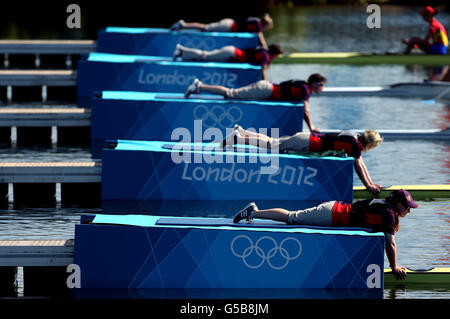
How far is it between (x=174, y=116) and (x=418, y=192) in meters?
5.03

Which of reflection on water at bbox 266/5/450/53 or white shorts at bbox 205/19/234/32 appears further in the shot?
reflection on water at bbox 266/5/450/53

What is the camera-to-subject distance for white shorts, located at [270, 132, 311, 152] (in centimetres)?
1526

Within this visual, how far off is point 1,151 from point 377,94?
9697mm

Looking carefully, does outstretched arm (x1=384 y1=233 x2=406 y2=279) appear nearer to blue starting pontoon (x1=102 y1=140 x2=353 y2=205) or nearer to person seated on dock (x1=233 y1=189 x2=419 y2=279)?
person seated on dock (x1=233 y1=189 x2=419 y2=279)

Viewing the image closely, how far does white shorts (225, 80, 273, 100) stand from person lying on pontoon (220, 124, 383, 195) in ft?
11.3

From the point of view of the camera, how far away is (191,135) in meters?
18.5

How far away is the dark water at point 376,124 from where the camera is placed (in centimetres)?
1314

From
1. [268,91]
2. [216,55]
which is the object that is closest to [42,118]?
[268,91]

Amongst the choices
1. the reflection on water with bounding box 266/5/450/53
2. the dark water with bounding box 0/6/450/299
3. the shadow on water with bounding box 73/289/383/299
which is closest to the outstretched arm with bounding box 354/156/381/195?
the dark water with bounding box 0/6/450/299

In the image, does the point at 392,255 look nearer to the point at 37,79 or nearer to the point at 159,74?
the point at 159,74

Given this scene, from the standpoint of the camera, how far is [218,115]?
→ 18.8m

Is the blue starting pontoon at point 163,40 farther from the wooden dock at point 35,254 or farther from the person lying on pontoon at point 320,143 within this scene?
the wooden dock at point 35,254

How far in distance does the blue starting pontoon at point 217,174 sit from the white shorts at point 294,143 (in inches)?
6.6

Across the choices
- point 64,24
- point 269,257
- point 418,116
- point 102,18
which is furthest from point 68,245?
point 102,18
